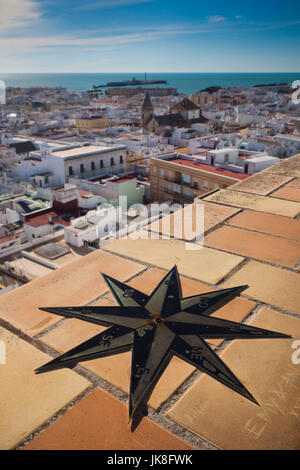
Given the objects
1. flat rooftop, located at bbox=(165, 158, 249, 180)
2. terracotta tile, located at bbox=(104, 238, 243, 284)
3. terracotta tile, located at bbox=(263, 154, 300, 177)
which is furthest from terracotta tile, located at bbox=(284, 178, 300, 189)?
flat rooftop, located at bbox=(165, 158, 249, 180)

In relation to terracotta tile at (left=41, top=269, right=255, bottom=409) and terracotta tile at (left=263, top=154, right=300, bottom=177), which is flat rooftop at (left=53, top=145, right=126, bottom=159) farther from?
terracotta tile at (left=41, top=269, right=255, bottom=409)

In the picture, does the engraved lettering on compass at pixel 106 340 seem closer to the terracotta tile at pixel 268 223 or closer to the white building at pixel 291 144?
the terracotta tile at pixel 268 223

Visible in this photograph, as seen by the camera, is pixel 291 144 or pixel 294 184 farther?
pixel 291 144

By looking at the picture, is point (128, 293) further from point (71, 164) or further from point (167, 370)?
point (71, 164)

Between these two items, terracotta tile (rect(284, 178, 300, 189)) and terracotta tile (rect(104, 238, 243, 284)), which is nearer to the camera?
terracotta tile (rect(104, 238, 243, 284))

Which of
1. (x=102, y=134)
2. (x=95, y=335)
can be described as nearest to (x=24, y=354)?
(x=95, y=335)

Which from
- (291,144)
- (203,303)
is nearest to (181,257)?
(203,303)
